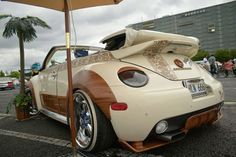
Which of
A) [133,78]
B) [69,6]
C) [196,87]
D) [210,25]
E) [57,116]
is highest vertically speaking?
[210,25]

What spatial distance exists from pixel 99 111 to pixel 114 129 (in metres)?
0.24

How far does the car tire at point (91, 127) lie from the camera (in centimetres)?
247

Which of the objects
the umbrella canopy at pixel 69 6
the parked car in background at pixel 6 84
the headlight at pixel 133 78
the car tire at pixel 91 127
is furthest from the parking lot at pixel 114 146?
the parked car in background at pixel 6 84

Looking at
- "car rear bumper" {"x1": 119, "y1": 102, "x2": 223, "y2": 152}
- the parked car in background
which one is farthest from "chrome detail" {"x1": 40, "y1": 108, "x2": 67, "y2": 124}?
the parked car in background

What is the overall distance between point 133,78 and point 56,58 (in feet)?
8.13

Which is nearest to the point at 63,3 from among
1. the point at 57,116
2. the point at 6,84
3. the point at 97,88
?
the point at 97,88

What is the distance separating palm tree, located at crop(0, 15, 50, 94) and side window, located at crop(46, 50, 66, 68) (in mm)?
1289

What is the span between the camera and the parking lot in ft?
8.41

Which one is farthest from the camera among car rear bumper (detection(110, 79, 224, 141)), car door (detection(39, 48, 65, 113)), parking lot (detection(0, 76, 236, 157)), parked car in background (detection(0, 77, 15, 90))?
parked car in background (detection(0, 77, 15, 90))

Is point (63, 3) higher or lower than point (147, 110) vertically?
higher

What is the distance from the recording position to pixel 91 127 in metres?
2.57

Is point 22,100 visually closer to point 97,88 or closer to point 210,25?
point 97,88

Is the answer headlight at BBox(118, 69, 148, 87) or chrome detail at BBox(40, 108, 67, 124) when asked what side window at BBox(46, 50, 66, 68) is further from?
headlight at BBox(118, 69, 148, 87)

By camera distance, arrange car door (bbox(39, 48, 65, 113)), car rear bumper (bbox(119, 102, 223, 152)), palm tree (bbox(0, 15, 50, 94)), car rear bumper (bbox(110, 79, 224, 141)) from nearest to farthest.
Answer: car rear bumper (bbox(110, 79, 224, 141))
car rear bumper (bbox(119, 102, 223, 152))
car door (bbox(39, 48, 65, 113))
palm tree (bbox(0, 15, 50, 94))
